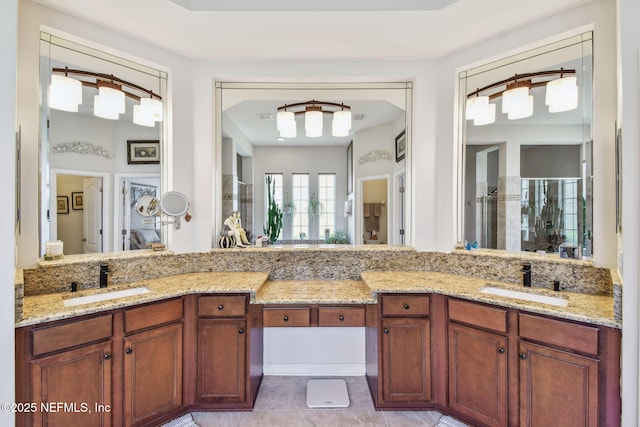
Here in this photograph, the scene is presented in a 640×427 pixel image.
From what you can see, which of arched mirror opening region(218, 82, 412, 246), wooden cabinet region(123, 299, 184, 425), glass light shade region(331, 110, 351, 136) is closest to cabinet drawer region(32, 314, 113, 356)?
wooden cabinet region(123, 299, 184, 425)

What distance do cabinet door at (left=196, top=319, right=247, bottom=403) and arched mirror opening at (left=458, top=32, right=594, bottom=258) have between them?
78.2 inches

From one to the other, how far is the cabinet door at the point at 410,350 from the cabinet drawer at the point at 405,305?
47 mm

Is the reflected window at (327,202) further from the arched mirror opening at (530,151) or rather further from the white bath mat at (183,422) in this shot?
the white bath mat at (183,422)

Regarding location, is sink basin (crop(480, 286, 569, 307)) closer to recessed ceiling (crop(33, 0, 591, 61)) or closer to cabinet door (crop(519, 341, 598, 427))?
cabinet door (crop(519, 341, 598, 427))

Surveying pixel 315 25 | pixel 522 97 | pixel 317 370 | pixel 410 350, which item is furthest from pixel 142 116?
pixel 522 97

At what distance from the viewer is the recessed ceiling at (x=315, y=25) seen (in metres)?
1.90

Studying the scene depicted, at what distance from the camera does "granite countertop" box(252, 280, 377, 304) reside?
202cm

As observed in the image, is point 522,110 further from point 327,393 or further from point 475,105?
point 327,393

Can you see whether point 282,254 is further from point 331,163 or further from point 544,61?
point 331,163

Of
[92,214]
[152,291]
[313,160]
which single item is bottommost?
[152,291]

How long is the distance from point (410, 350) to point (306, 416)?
88 cm

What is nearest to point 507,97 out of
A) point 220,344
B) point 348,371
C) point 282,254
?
point 282,254

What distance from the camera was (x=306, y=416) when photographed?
207 centimetres

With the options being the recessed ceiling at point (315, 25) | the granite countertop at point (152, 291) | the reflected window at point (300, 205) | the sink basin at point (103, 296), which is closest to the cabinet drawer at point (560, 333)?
the granite countertop at point (152, 291)
